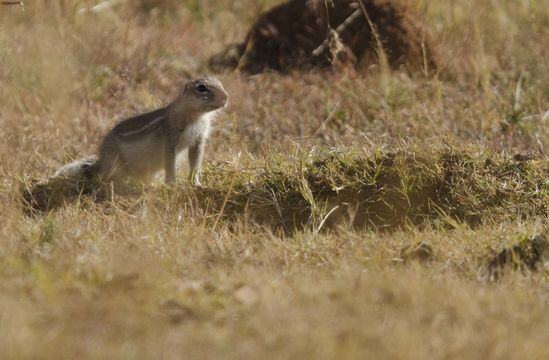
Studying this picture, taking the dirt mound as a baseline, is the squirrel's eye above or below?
above

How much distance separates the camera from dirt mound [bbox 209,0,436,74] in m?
9.52

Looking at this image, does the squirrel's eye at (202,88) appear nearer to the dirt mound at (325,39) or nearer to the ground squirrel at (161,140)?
the ground squirrel at (161,140)

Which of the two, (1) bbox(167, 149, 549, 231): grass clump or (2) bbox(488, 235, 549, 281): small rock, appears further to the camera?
(1) bbox(167, 149, 549, 231): grass clump

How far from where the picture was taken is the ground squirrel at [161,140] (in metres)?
7.12

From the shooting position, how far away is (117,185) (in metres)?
7.12

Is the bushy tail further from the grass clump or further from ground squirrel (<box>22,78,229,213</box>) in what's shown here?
the grass clump


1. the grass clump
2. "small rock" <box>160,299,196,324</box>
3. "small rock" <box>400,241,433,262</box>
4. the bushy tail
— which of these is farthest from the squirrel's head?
"small rock" <box>160,299,196,324</box>

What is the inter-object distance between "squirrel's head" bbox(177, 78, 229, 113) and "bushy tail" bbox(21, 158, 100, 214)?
0.89 meters

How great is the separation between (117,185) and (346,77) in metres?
2.91

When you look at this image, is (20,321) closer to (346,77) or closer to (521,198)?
(521,198)

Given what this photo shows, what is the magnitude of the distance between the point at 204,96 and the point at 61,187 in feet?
4.01

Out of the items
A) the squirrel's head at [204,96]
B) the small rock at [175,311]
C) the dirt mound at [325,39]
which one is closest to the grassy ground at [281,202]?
the small rock at [175,311]

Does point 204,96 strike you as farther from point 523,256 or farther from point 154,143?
point 523,256

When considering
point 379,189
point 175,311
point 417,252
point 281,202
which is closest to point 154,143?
point 281,202
